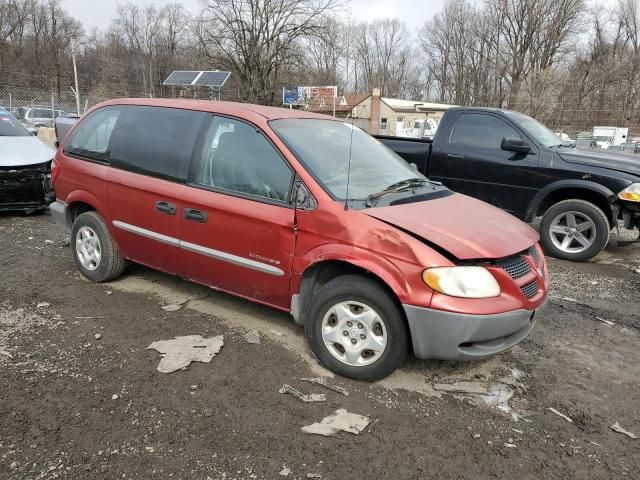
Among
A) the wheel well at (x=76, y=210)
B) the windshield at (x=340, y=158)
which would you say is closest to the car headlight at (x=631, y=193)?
the windshield at (x=340, y=158)

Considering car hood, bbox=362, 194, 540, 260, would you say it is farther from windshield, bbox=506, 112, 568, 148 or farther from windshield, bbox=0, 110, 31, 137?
windshield, bbox=0, 110, 31, 137

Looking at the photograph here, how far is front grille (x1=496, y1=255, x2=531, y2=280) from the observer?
10.3ft

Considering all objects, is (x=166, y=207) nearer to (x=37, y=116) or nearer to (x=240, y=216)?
(x=240, y=216)

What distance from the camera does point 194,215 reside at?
389cm

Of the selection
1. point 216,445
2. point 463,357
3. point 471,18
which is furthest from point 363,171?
point 471,18

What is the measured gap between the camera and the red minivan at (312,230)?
3.02m

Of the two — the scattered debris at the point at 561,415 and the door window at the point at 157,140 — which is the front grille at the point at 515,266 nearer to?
the scattered debris at the point at 561,415

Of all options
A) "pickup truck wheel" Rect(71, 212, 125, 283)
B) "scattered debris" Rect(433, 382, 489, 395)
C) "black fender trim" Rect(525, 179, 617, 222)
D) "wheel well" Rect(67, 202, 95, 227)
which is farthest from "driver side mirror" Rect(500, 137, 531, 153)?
"wheel well" Rect(67, 202, 95, 227)

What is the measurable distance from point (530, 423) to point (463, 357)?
535 mm

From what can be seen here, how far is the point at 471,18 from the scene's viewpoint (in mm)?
63125

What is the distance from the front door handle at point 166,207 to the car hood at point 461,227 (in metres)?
1.65

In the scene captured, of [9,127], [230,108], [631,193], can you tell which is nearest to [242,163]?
[230,108]

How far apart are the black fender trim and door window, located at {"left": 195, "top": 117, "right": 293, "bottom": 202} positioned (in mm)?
4417

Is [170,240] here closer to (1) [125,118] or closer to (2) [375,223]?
(1) [125,118]
